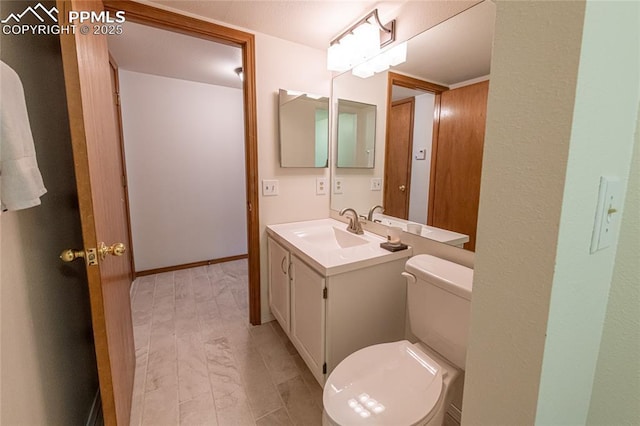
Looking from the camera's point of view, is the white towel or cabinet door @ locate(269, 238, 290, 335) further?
cabinet door @ locate(269, 238, 290, 335)

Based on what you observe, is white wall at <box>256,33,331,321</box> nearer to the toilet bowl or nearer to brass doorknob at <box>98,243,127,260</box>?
brass doorknob at <box>98,243,127,260</box>

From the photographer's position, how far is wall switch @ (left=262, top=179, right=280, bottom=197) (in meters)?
2.02

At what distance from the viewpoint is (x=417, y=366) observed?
112cm

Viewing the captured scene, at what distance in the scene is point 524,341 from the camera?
45 cm

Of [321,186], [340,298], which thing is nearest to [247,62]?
[321,186]

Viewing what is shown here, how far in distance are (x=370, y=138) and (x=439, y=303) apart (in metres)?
1.19

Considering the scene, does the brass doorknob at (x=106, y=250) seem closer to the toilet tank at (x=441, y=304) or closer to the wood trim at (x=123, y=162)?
the toilet tank at (x=441, y=304)

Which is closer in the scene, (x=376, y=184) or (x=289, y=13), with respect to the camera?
(x=289, y=13)

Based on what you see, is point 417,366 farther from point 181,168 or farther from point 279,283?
point 181,168

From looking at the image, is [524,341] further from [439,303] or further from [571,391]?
[439,303]

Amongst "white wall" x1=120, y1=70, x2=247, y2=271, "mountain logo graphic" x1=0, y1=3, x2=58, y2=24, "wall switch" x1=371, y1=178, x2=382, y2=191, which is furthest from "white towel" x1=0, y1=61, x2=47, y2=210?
"white wall" x1=120, y1=70, x2=247, y2=271

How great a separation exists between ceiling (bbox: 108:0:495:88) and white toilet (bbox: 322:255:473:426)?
0.92m

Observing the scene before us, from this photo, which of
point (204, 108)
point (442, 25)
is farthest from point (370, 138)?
point (204, 108)

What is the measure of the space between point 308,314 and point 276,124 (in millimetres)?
1313
